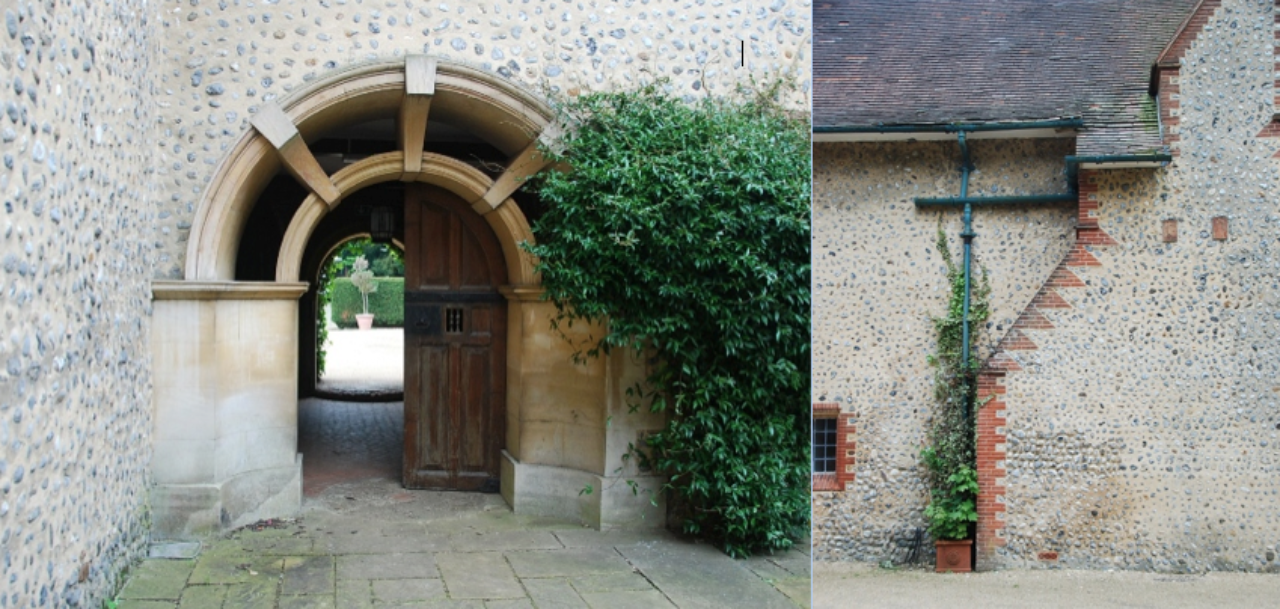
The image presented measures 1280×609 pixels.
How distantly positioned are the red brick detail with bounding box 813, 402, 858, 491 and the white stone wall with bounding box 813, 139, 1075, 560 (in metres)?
0.03

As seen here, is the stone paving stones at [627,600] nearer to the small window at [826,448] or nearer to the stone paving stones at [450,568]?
the stone paving stones at [450,568]

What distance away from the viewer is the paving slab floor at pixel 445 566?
376 centimetres

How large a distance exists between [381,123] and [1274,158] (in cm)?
507

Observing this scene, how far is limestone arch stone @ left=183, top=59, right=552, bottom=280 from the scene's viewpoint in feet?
15.2

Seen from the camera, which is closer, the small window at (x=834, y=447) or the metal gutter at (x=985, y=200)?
the small window at (x=834, y=447)

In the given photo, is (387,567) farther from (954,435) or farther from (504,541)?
(954,435)

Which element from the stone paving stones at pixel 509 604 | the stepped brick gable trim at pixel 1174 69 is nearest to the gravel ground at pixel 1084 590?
the stone paving stones at pixel 509 604

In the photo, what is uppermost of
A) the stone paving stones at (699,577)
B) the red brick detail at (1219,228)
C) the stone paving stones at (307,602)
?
the red brick detail at (1219,228)

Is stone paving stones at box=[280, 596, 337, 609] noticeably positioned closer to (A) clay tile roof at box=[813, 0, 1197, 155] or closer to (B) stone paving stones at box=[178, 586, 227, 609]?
(B) stone paving stones at box=[178, 586, 227, 609]

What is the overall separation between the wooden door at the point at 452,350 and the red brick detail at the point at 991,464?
110 inches

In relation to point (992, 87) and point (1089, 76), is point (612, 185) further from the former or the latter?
point (1089, 76)

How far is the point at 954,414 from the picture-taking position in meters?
3.95

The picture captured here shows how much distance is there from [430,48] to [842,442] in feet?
10.1

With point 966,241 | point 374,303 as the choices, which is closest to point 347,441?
point 966,241
